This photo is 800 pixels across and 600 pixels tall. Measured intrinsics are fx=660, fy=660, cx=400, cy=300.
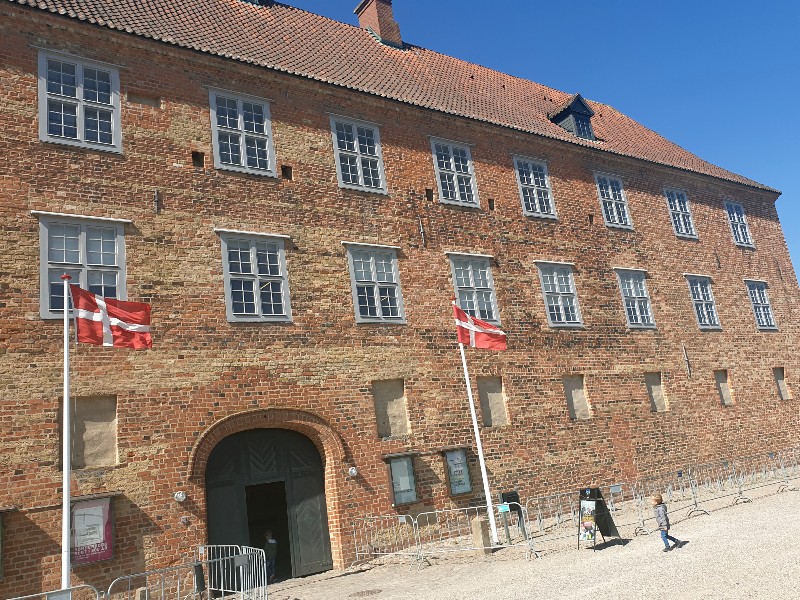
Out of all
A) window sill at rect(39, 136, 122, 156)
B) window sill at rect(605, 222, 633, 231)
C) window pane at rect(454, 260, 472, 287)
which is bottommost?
window pane at rect(454, 260, 472, 287)

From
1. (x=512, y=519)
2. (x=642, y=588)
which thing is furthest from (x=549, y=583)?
(x=512, y=519)

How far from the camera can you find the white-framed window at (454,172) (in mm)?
18297

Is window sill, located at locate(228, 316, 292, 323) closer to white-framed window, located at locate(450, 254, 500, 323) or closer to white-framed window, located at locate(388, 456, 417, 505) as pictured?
white-framed window, located at locate(388, 456, 417, 505)

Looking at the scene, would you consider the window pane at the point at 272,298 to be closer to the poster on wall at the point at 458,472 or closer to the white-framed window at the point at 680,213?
the poster on wall at the point at 458,472

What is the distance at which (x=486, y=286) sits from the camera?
17906 millimetres

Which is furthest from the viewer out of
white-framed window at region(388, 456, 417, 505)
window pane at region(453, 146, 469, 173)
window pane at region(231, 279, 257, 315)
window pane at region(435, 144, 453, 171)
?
window pane at region(453, 146, 469, 173)

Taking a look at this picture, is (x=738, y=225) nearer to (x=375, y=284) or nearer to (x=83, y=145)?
(x=375, y=284)

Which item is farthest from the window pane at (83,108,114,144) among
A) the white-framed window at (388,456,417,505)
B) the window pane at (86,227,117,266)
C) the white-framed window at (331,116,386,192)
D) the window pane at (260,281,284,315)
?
the white-framed window at (388,456,417,505)

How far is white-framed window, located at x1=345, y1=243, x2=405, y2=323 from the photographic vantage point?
15.6m

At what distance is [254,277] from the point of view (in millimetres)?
14219

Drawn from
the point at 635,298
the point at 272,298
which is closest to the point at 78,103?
the point at 272,298

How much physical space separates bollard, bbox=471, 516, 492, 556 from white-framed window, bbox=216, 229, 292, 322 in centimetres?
577

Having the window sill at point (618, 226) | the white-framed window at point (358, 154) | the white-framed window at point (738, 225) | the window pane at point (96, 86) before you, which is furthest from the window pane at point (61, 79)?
the white-framed window at point (738, 225)

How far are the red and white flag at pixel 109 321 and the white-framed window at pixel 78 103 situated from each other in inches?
170
